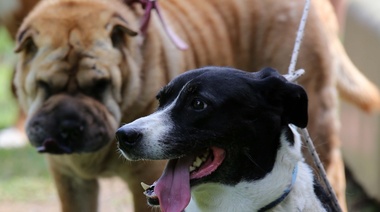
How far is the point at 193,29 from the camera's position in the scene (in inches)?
224

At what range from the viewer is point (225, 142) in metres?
3.48

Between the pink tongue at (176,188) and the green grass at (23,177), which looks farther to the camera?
the green grass at (23,177)

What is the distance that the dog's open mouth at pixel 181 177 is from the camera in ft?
11.2

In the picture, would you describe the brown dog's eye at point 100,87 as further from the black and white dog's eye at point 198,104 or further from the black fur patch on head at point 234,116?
the black and white dog's eye at point 198,104

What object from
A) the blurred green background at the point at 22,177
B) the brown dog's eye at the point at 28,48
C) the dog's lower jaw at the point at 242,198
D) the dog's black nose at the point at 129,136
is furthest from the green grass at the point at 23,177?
the dog's black nose at the point at 129,136

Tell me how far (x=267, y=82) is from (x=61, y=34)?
1762mm

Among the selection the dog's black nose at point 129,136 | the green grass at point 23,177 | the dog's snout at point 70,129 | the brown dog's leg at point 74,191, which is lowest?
the green grass at point 23,177

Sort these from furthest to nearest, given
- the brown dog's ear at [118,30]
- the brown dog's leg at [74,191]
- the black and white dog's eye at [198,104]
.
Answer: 1. the brown dog's leg at [74,191]
2. the brown dog's ear at [118,30]
3. the black and white dog's eye at [198,104]

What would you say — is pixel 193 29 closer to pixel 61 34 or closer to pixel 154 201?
pixel 61 34

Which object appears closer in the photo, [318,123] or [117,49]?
[117,49]

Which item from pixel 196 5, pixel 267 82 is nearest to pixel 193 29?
pixel 196 5

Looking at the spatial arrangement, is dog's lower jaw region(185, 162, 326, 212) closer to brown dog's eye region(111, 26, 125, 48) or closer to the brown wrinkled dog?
the brown wrinkled dog

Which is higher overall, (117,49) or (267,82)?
(267,82)

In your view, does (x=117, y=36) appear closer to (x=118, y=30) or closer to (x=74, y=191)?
(x=118, y=30)
